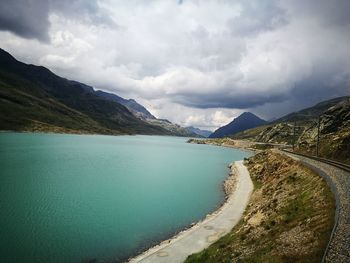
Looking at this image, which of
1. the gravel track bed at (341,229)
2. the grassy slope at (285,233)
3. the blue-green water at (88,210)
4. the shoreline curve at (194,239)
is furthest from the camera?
the blue-green water at (88,210)

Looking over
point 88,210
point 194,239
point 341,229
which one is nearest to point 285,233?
point 341,229

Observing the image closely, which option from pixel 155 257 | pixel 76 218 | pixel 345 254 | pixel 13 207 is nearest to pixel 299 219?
pixel 345 254

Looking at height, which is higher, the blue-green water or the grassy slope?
the grassy slope

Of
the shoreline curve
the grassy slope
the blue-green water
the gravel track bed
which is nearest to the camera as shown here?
the gravel track bed

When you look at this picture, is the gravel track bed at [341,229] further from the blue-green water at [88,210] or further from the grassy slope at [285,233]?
the blue-green water at [88,210]

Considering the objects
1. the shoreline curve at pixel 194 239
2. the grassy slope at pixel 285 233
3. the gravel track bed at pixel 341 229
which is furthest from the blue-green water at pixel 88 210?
the gravel track bed at pixel 341 229

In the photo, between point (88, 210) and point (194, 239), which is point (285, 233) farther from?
point (88, 210)

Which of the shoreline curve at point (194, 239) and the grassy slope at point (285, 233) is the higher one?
the grassy slope at point (285, 233)

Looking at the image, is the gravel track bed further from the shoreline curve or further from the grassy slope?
the shoreline curve

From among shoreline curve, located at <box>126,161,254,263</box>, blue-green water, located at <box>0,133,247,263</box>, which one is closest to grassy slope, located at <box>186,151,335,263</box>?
shoreline curve, located at <box>126,161,254,263</box>

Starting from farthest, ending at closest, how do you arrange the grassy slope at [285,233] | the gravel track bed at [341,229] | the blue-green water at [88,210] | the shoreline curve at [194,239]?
the blue-green water at [88,210]
the shoreline curve at [194,239]
the grassy slope at [285,233]
the gravel track bed at [341,229]

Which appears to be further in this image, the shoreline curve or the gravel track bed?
the shoreline curve

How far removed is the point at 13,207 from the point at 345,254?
149 ft

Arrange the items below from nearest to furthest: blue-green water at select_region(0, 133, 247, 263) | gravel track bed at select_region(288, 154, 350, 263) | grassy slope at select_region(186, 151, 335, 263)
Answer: gravel track bed at select_region(288, 154, 350, 263) < grassy slope at select_region(186, 151, 335, 263) < blue-green water at select_region(0, 133, 247, 263)
